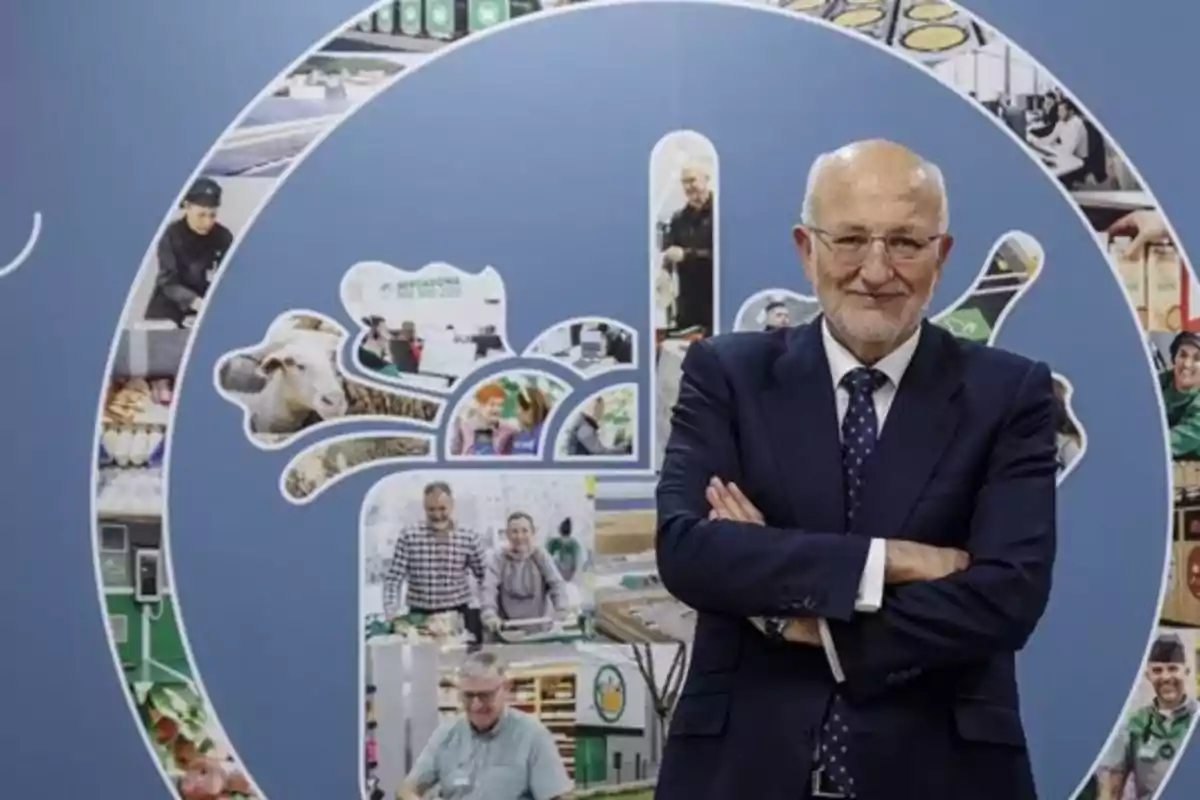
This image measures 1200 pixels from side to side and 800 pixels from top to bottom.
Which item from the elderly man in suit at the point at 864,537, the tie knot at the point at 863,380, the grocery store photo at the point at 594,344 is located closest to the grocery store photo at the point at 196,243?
the grocery store photo at the point at 594,344

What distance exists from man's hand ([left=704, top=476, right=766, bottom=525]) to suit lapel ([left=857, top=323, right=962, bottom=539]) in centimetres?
15

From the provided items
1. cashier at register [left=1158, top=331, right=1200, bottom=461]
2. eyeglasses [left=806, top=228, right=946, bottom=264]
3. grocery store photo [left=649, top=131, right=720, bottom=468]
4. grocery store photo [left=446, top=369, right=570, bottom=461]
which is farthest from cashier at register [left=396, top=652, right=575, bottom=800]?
cashier at register [left=1158, top=331, right=1200, bottom=461]

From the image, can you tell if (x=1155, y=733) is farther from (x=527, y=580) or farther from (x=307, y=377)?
(x=307, y=377)

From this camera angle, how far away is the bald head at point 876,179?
1919 mm

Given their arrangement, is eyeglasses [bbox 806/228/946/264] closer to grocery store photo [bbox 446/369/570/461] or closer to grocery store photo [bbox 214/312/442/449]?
grocery store photo [bbox 446/369/570/461]

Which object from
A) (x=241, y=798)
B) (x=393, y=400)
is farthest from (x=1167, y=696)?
(x=241, y=798)

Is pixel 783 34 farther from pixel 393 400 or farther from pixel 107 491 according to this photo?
pixel 107 491

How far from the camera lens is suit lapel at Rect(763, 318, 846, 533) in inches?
76.0

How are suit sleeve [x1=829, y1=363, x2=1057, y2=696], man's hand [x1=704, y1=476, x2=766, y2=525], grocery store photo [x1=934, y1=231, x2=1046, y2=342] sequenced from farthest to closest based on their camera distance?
1. grocery store photo [x1=934, y1=231, x2=1046, y2=342]
2. man's hand [x1=704, y1=476, x2=766, y2=525]
3. suit sleeve [x1=829, y1=363, x2=1057, y2=696]

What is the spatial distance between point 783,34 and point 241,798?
1.84 metres

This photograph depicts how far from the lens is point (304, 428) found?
279cm

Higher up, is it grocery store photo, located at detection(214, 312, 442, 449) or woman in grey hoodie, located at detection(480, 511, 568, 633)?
grocery store photo, located at detection(214, 312, 442, 449)

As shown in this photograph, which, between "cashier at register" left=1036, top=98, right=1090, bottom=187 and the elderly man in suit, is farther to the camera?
"cashier at register" left=1036, top=98, right=1090, bottom=187

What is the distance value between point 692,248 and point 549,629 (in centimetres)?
79
